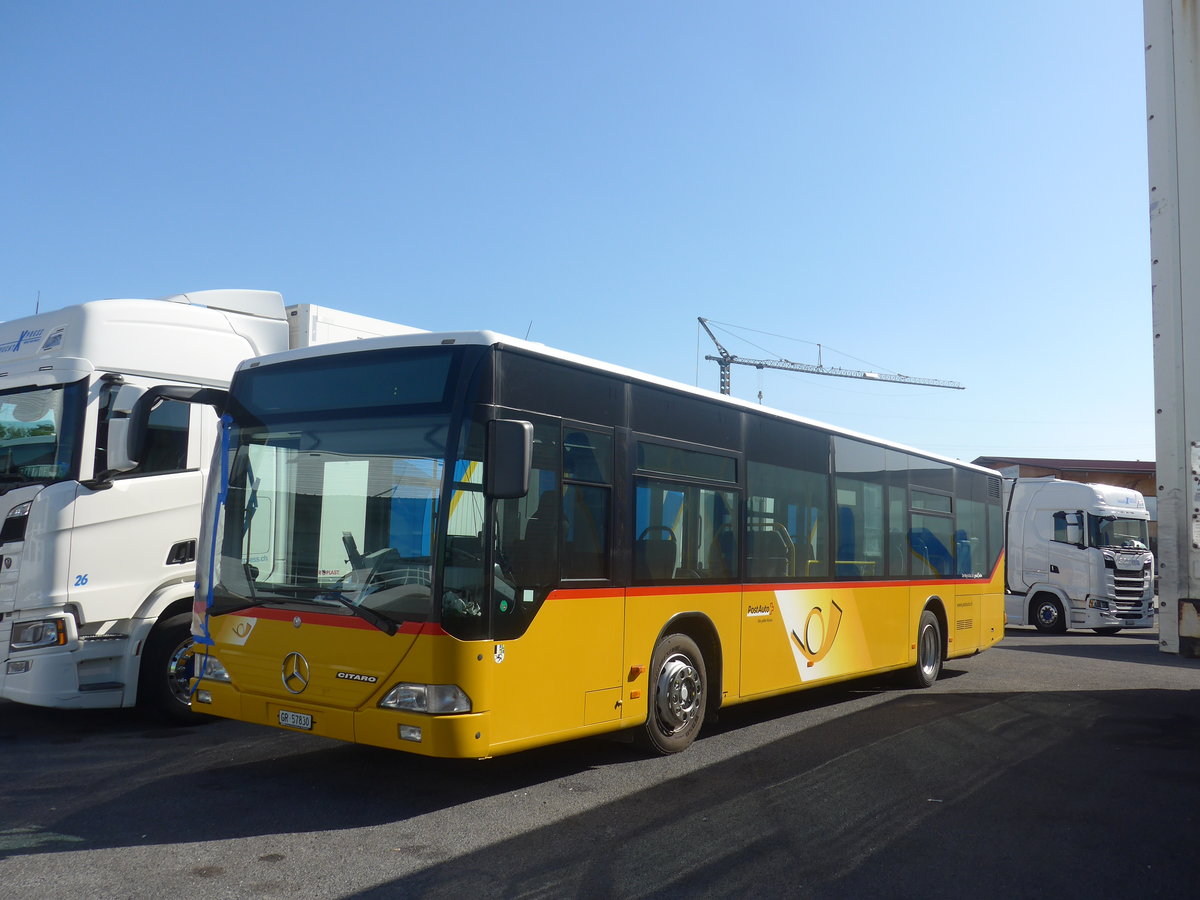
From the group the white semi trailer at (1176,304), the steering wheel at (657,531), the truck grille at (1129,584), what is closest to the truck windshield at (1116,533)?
the truck grille at (1129,584)

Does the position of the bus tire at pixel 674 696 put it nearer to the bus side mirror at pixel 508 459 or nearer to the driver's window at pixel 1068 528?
the bus side mirror at pixel 508 459

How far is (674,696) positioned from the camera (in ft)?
25.7

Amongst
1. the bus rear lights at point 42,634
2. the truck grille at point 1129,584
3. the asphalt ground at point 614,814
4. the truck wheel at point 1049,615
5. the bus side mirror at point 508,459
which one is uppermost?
the bus side mirror at point 508,459

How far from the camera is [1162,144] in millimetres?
6770

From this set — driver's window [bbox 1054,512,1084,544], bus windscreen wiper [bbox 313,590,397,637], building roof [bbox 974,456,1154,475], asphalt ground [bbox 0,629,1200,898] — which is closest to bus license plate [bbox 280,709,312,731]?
asphalt ground [bbox 0,629,1200,898]

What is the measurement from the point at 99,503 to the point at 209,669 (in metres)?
2.04

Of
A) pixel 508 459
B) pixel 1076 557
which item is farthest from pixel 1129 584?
pixel 508 459

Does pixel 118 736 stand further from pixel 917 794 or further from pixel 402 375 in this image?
pixel 917 794

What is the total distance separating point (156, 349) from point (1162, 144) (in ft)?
25.9

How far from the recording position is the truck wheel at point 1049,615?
23.6 m

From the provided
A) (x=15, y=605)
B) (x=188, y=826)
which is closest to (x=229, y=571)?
(x=188, y=826)

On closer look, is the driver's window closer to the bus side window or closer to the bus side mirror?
the bus side window

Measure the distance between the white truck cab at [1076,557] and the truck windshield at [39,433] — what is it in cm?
1939

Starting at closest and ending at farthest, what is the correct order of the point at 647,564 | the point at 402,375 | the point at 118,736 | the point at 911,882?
the point at 911,882, the point at 402,375, the point at 647,564, the point at 118,736
